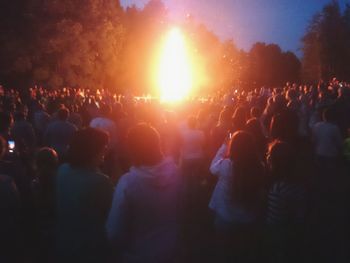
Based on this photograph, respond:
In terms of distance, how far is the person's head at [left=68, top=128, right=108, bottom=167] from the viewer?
402 cm

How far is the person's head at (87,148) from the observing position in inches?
158

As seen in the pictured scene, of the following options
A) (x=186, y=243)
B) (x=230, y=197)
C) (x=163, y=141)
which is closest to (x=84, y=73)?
(x=163, y=141)

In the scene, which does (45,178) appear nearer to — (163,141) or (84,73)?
(163,141)

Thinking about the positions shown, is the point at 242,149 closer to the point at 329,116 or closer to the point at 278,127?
the point at 278,127

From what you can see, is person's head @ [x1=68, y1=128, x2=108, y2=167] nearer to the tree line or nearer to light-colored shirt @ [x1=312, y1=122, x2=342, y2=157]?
light-colored shirt @ [x1=312, y1=122, x2=342, y2=157]

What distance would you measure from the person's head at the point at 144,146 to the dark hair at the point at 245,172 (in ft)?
3.91

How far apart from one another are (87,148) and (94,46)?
35633 millimetres

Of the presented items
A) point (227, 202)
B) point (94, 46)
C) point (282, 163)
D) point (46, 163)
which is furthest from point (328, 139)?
point (94, 46)

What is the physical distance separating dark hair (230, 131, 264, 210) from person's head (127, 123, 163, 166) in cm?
119

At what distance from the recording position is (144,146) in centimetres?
376

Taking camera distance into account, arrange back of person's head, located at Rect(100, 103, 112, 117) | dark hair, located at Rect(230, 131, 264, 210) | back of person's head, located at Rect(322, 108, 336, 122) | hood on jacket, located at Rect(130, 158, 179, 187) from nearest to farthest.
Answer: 1. hood on jacket, located at Rect(130, 158, 179, 187)
2. dark hair, located at Rect(230, 131, 264, 210)
3. back of person's head, located at Rect(322, 108, 336, 122)
4. back of person's head, located at Rect(100, 103, 112, 117)

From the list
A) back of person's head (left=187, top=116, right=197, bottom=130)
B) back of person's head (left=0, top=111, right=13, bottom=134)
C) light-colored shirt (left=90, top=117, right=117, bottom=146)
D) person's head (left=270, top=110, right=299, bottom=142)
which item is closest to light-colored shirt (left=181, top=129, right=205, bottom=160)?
back of person's head (left=187, top=116, right=197, bottom=130)

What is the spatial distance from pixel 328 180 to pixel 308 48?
66.7 metres

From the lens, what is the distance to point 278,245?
477 centimetres
